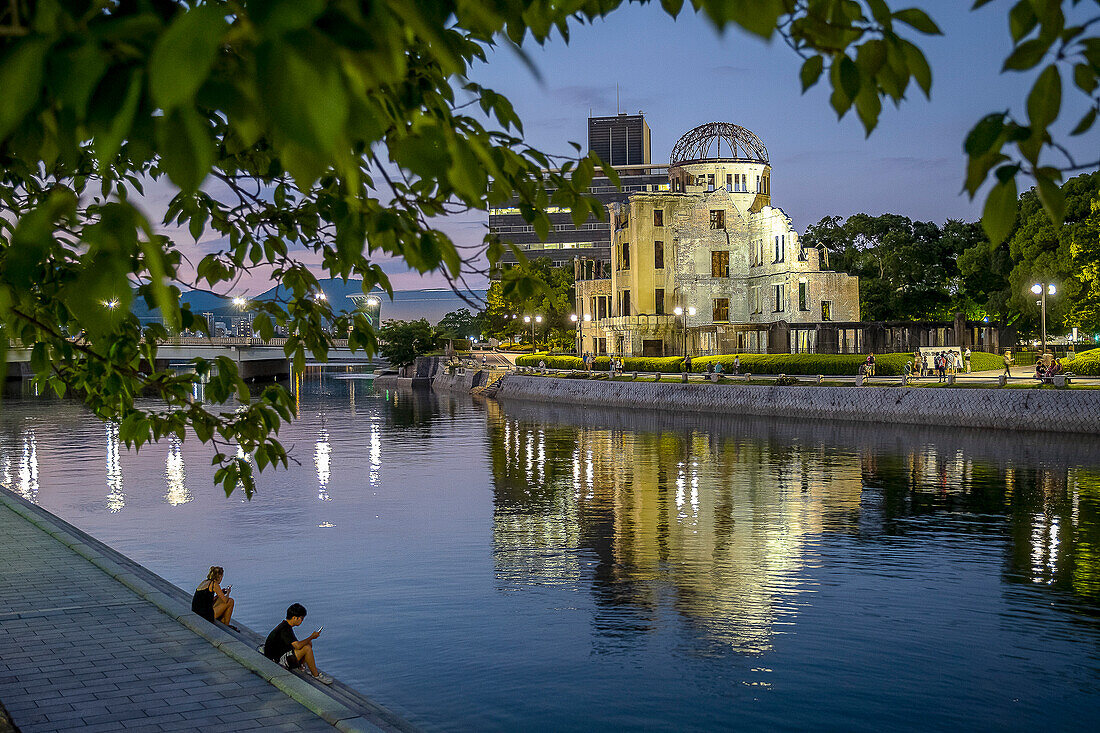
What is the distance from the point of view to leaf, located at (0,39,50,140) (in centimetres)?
184

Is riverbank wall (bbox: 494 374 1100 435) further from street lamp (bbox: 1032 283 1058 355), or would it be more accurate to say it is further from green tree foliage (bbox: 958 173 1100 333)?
green tree foliage (bbox: 958 173 1100 333)

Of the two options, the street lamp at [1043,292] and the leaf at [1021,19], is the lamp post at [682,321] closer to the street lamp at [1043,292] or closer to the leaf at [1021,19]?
the street lamp at [1043,292]


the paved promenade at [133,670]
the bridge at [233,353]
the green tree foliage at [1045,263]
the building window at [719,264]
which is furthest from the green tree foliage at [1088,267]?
the bridge at [233,353]

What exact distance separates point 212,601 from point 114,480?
76.3ft

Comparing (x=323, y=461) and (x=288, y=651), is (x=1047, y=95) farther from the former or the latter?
(x=323, y=461)

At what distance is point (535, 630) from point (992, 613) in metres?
7.68

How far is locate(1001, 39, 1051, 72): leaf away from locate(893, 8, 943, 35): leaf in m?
→ 0.31

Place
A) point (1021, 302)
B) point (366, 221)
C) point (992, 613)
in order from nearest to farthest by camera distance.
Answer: point (366, 221), point (992, 613), point (1021, 302)

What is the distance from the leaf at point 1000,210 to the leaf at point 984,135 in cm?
12

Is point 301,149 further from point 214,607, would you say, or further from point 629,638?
point 629,638

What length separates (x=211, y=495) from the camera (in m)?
30.3

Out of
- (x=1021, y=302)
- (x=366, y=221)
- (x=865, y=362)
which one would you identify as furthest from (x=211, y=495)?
(x=1021, y=302)

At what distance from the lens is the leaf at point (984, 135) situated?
2.68 meters

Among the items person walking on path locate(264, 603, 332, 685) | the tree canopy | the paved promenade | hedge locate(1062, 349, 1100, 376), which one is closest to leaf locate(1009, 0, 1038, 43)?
the paved promenade
